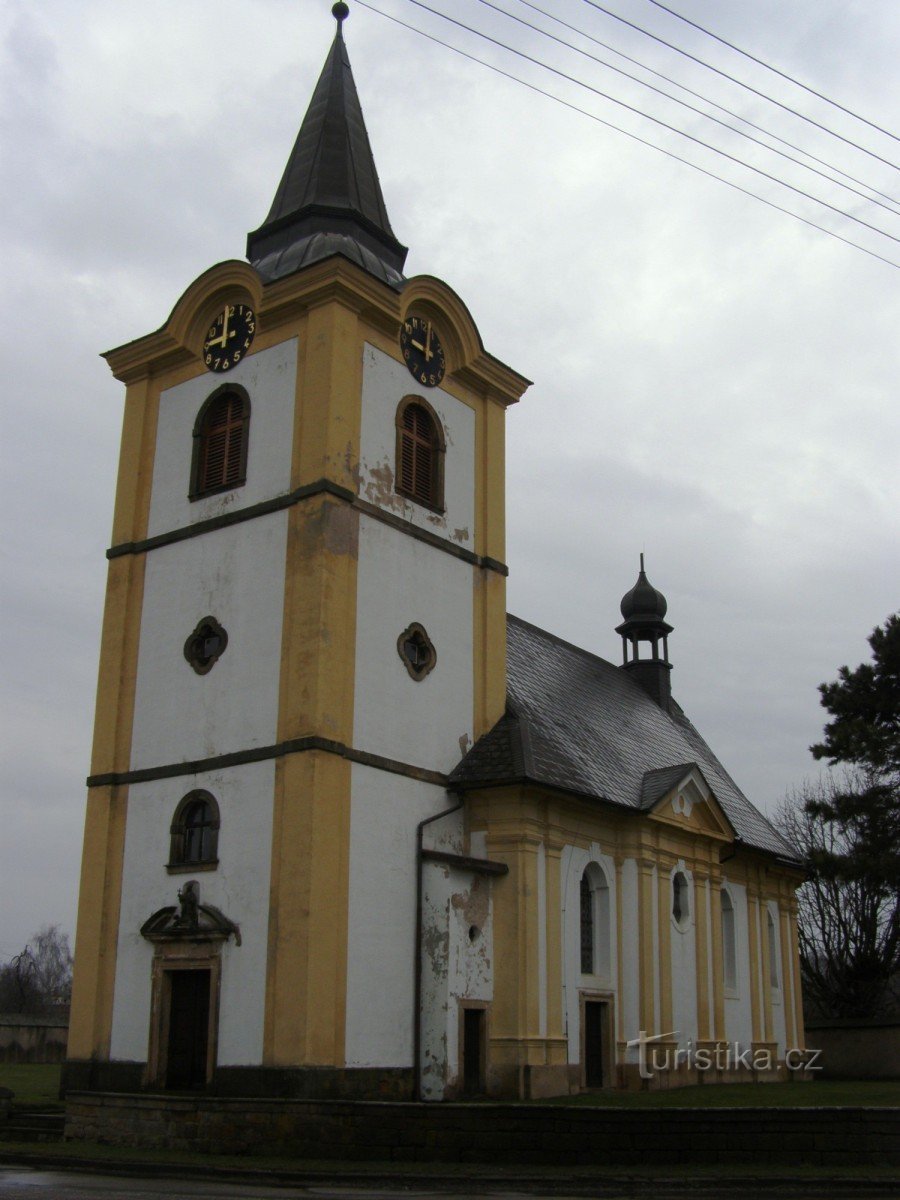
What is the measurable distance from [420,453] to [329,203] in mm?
5955

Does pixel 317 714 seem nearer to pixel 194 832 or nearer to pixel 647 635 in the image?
pixel 194 832

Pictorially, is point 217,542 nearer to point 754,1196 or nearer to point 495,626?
point 495,626

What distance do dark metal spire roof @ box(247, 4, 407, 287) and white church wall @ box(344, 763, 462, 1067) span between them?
406 inches

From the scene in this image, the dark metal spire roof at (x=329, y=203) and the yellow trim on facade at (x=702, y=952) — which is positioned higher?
the dark metal spire roof at (x=329, y=203)

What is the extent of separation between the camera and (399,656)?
24750 millimetres

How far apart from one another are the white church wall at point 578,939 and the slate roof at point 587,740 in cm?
130

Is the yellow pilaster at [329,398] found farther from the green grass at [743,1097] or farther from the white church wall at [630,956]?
the green grass at [743,1097]

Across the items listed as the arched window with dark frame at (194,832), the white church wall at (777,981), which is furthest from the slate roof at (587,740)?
the arched window with dark frame at (194,832)

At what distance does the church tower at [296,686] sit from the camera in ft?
72.2

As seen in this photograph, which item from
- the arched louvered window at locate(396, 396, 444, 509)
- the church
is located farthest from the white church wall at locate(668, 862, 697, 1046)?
the arched louvered window at locate(396, 396, 444, 509)

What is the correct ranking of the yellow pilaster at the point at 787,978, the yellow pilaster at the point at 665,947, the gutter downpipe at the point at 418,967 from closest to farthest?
the gutter downpipe at the point at 418,967 < the yellow pilaster at the point at 665,947 < the yellow pilaster at the point at 787,978

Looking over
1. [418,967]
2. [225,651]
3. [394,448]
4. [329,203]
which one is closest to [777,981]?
[418,967]

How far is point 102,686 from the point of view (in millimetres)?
26016

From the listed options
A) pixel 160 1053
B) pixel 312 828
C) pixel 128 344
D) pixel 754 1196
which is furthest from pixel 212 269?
pixel 754 1196
